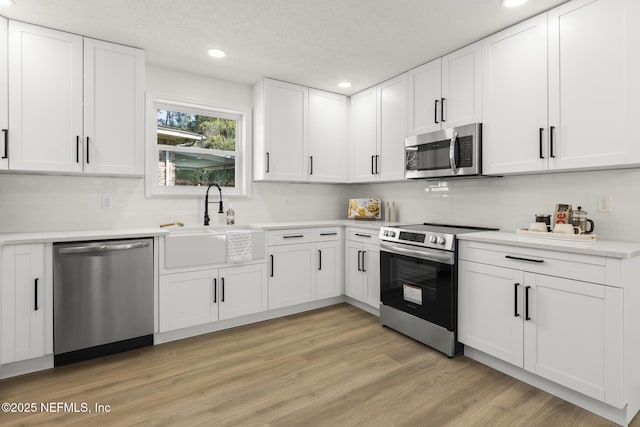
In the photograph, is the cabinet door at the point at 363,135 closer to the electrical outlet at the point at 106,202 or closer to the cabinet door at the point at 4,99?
the electrical outlet at the point at 106,202

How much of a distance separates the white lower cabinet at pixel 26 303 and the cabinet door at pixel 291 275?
1736 millimetres

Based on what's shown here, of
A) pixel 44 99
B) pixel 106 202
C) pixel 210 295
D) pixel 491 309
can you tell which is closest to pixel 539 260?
pixel 491 309

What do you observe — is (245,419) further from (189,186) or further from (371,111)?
(371,111)

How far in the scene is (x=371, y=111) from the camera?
387cm

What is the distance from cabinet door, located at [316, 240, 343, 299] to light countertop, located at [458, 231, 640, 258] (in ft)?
5.15

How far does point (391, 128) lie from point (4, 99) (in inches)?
127

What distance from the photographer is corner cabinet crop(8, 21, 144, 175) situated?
8.16 ft

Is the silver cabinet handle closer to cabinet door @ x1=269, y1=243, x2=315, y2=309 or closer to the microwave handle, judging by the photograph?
the microwave handle

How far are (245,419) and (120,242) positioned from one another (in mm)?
1619

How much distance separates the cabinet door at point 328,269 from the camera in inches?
145

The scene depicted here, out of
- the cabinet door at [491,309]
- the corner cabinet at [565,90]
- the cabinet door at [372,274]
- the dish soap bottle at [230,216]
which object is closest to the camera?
the corner cabinet at [565,90]

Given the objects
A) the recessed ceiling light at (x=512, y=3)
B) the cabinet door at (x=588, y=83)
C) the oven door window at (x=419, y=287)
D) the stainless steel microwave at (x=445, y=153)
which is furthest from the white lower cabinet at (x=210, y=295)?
the recessed ceiling light at (x=512, y=3)

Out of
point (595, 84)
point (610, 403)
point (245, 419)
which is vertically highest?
point (595, 84)

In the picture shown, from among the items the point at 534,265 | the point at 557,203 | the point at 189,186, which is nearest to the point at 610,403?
the point at 534,265
